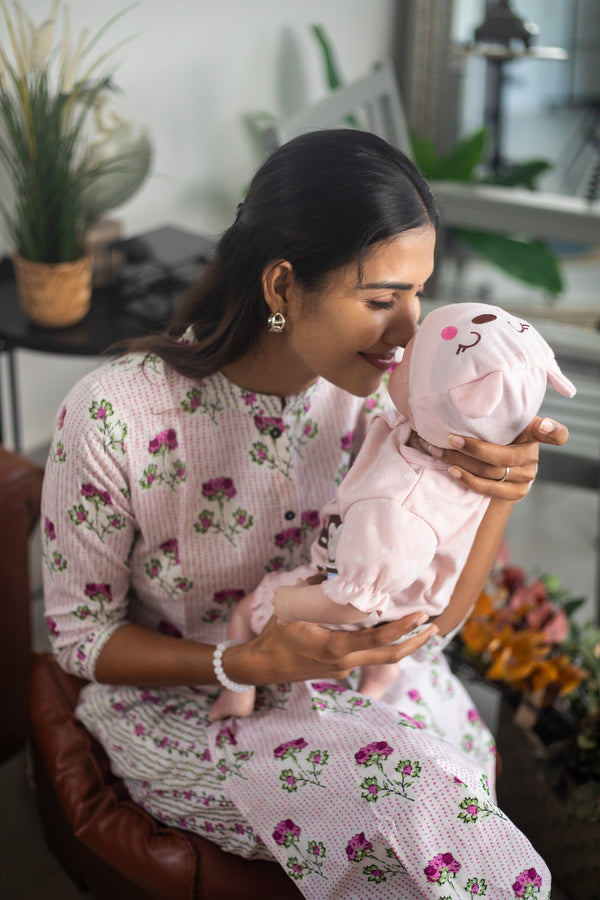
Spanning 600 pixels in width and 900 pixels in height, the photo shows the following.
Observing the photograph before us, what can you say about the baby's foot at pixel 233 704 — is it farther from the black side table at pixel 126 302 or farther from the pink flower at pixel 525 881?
the black side table at pixel 126 302

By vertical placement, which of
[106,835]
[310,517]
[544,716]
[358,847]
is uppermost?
[310,517]

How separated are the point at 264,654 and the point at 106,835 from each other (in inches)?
13.4

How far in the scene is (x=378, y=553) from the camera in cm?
98

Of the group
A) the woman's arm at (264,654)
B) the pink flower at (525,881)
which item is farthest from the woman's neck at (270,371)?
the pink flower at (525,881)

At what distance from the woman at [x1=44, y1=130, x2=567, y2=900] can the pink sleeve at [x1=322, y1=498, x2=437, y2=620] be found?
0.10m

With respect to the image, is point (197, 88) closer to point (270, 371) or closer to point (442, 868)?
point (270, 371)

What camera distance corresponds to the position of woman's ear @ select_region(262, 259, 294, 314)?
108cm

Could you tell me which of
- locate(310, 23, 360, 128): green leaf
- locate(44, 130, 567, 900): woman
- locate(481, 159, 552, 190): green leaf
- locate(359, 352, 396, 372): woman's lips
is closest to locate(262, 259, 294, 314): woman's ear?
locate(44, 130, 567, 900): woman

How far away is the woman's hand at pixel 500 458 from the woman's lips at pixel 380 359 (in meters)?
0.15

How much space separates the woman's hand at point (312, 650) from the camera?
1.09 meters

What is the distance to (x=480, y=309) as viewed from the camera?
3.33 ft

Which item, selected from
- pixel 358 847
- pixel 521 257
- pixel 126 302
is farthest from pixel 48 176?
pixel 521 257

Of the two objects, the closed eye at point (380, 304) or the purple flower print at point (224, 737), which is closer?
the closed eye at point (380, 304)

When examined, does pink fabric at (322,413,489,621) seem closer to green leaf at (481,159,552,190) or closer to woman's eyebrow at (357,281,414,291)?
woman's eyebrow at (357,281,414,291)
